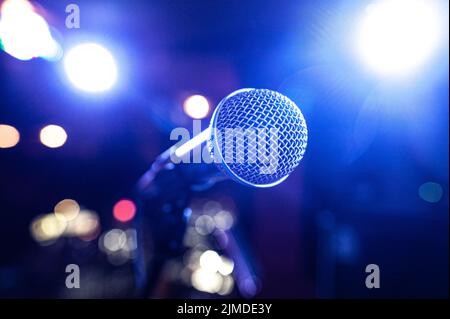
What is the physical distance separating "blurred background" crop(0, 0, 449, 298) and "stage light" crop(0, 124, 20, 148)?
0.5 inches

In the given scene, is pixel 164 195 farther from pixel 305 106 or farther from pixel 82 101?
pixel 82 101

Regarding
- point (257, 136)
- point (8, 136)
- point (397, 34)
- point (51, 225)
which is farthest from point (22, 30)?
point (397, 34)

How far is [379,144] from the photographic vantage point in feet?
6.03

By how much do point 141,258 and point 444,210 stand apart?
1860mm

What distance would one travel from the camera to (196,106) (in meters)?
1.53

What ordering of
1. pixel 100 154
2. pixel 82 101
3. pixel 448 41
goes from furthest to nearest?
pixel 100 154 < pixel 82 101 < pixel 448 41

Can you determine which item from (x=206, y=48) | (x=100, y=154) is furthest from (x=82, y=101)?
(x=206, y=48)

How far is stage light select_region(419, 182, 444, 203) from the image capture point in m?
1.89

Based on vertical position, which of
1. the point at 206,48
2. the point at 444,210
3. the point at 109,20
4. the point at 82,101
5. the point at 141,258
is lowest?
the point at 141,258

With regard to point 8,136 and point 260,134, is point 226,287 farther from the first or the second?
point 260,134

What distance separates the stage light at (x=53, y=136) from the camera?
1.46m

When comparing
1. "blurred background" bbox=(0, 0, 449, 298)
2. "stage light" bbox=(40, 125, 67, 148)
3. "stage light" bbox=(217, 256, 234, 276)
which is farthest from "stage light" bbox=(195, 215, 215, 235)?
"stage light" bbox=(40, 125, 67, 148)

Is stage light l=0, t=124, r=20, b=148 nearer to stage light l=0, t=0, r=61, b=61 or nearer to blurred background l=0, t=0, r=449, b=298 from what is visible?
blurred background l=0, t=0, r=449, b=298

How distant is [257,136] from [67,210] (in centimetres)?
134
